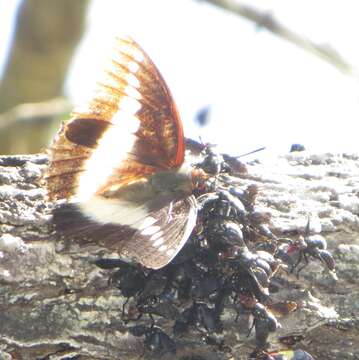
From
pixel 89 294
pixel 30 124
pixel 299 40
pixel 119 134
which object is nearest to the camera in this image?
pixel 89 294

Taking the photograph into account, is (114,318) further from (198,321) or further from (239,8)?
(239,8)

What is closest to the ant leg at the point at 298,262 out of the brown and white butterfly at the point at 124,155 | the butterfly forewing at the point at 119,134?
the brown and white butterfly at the point at 124,155

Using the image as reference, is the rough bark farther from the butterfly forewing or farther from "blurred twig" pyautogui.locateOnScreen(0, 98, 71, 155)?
"blurred twig" pyautogui.locateOnScreen(0, 98, 71, 155)

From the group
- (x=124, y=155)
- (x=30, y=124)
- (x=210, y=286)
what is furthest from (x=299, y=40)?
(x=210, y=286)

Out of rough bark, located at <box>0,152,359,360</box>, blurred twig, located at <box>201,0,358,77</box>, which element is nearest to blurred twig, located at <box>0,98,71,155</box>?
blurred twig, located at <box>201,0,358,77</box>

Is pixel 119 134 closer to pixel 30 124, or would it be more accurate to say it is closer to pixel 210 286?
pixel 210 286

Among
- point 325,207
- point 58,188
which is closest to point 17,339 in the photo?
point 58,188
